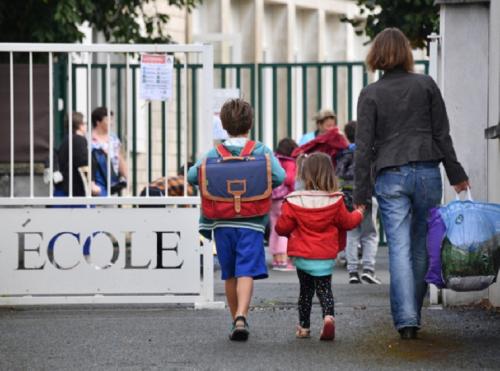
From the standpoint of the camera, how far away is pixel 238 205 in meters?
10.4

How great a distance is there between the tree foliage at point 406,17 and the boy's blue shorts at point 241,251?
27.5 ft

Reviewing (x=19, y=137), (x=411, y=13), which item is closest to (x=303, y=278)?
(x=19, y=137)

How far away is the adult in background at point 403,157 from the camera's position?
1006 centimetres

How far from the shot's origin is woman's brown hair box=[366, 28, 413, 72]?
33.4 feet

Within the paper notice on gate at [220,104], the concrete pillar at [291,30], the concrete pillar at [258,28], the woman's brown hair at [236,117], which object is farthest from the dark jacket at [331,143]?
the concrete pillar at [291,30]

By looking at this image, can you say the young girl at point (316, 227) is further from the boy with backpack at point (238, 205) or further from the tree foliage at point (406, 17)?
the tree foliage at point (406, 17)

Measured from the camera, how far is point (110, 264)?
40.2 feet

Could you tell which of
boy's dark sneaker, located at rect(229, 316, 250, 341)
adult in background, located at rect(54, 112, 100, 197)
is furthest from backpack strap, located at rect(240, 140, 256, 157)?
adult in background, located at rect(54, 112, 100, 197)

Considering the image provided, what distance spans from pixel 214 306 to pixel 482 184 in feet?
6.68

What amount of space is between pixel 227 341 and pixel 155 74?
2.95m

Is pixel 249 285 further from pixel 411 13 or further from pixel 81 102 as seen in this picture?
pixel 81 102

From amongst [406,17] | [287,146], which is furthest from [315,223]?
[406,17]

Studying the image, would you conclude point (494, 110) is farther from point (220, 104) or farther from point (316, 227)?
point (220, 104)

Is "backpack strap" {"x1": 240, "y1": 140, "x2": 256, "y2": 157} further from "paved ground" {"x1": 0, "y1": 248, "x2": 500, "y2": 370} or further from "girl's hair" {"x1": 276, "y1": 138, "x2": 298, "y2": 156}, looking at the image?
"girl's hair" {"x1": 276, "y1": 138, "x2": 298, "y2": 156}
